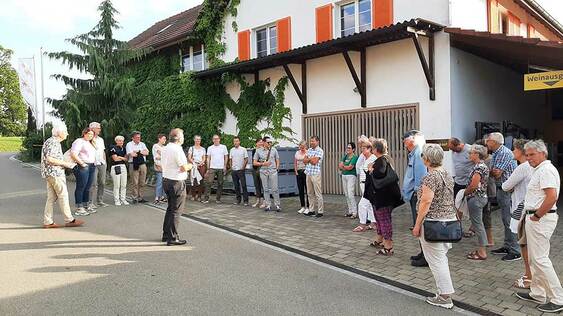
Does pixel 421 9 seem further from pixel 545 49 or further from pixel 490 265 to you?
pixel 490 265

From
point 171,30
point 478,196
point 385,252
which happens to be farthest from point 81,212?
point 171,30

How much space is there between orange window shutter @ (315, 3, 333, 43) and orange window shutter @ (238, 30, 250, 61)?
3.38 m

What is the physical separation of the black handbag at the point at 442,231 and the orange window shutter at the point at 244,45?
1267 centimetres

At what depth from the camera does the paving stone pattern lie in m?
4.93

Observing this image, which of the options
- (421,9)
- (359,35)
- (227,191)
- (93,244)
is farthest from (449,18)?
(93,244)

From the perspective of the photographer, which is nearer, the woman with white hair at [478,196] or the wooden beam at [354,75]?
the woman with white hair at [478,196]

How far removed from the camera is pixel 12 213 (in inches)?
392

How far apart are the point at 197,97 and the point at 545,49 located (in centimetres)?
1183

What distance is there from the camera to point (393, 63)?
11820 millimetres

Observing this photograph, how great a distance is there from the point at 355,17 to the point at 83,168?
28.3ft

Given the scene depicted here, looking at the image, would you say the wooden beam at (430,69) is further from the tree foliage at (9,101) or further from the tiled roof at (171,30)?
the tree foliage at (9,101)

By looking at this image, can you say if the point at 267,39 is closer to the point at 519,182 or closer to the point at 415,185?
the point at 415,185

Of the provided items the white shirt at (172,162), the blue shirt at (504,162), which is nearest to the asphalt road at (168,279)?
the white shirt at (172,162)

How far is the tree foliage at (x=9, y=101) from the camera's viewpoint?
2463 inches
